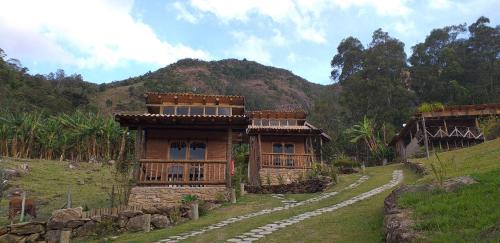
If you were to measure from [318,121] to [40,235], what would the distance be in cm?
4915

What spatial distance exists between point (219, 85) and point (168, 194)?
263 ft

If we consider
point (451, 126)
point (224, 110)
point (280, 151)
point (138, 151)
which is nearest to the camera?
point (138, 151)

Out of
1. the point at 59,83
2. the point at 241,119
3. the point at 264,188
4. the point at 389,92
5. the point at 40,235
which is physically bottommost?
the point at 40,235

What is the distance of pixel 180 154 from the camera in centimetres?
2047

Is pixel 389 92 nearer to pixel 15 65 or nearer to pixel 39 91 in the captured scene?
pixel 39 91

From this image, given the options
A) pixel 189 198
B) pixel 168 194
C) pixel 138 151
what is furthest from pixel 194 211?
pixel 138 151

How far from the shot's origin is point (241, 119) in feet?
59.1

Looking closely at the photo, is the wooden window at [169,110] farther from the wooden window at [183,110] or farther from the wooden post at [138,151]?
the wooden post at [138,151]

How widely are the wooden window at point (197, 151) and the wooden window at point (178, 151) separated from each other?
355mm

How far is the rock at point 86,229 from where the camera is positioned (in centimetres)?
1316

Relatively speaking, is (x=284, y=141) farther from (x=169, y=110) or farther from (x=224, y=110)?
(x=169, y=110)

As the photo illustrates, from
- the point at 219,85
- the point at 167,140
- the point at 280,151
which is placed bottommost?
the point at 167,140

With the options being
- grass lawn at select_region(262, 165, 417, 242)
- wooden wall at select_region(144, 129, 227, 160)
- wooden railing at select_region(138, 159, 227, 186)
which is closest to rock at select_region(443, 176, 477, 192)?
grass lawn at select_region(262, 165, 417, 242)

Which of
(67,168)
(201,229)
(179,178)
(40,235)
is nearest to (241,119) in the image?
(179,178)
